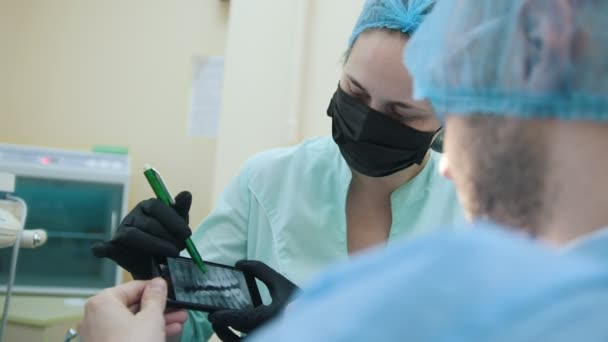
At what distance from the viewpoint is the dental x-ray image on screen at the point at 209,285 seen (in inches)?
39.4

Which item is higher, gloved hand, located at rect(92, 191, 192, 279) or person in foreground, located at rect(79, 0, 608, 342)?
person in foreground, located at rect(79, 0, 608, 342)

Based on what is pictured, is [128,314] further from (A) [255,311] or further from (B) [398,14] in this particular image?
(B) [398,14]

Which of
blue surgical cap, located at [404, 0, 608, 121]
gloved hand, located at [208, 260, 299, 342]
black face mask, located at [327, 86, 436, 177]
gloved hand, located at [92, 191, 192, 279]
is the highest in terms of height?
blue surgical cap, located at [404, 0, 608, 121]

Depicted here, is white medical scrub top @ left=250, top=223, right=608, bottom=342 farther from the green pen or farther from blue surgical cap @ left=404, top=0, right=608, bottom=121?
the green pen

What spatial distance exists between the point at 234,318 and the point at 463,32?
0.61 meters

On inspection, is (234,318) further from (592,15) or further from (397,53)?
(592,15)

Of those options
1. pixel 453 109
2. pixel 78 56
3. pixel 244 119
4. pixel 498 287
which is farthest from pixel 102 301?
pixel 78 56

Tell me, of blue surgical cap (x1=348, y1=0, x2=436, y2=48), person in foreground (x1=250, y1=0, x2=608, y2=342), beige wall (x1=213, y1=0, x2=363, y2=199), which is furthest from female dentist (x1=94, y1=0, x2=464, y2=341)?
beige wall (x1=213, y1=0, x2=363, y2=199)

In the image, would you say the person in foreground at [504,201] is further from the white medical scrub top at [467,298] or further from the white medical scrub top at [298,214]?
the white medical scrub top at [298,214]

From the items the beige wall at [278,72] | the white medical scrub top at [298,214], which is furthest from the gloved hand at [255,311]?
the beige wall at [278,72]

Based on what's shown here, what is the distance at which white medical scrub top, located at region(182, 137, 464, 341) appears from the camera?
1.25 m

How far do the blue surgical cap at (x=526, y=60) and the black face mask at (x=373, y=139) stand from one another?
0.56m

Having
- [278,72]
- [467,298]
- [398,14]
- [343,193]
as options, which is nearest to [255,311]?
[343,193]

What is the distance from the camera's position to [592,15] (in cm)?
48
